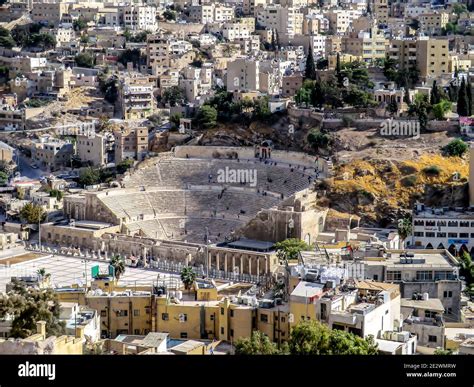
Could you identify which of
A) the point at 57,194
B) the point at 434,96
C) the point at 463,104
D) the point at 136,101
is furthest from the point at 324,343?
the point at 136,101

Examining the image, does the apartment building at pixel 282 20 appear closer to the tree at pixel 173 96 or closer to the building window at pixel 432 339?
the tree at pixel 173 96

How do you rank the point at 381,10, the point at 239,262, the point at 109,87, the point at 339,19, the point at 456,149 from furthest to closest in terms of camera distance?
the point at 381,10, the point at 339,19, the point at 109,87, the point at 456,149, the point at 239,262

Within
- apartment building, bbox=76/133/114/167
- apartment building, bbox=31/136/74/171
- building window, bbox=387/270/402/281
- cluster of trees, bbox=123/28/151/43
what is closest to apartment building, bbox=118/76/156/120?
apartment building, bbox=76/133/114/167

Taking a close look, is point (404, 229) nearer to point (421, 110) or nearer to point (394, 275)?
point (394, 275)

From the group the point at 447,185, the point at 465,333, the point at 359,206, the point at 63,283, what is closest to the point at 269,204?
the point at 359,206

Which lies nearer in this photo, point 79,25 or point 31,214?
point 31,214

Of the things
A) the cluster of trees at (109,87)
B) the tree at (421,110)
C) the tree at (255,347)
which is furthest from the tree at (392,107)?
the tree at (255,347)

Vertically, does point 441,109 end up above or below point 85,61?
below
